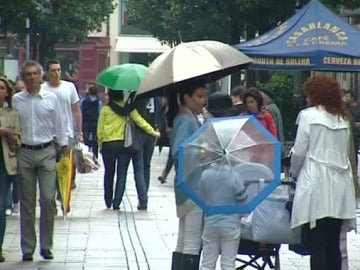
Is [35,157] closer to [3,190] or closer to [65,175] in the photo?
[3,190]

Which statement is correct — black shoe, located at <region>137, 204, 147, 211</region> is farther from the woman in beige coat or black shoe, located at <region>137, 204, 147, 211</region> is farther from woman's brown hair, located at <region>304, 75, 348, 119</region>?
woman's brown hair, located at <region>304, 75, 348, 119</region>

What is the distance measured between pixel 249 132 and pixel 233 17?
956 inches

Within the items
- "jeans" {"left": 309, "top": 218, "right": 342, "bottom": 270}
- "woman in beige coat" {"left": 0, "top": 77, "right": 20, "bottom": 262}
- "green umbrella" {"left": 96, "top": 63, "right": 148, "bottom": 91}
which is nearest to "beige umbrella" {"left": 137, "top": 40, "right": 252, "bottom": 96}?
"jeans" {"left": 309, "top": 218, "right": 342, "bottom": 270}

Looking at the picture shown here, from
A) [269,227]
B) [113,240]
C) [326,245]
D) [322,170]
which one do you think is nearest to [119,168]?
[113,240]

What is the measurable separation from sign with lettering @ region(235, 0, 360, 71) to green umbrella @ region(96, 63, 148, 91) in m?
1.79

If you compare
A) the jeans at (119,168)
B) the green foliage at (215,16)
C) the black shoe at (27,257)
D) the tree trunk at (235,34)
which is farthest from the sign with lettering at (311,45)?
the tree trunk at (235,34)

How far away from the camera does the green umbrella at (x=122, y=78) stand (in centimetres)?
1717

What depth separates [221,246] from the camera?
9.20m

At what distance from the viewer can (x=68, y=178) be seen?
1537 cm

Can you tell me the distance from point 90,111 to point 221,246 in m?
18.9

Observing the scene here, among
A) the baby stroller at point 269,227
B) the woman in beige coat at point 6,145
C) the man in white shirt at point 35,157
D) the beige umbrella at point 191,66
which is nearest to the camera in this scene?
the beige umbrella at point 191,66

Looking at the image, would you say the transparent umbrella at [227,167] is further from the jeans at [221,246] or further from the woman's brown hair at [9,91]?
the woman's brown hair at [9,91]

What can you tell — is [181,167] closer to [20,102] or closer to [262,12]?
[20,102]

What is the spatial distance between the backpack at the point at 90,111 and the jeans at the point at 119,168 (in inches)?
403
